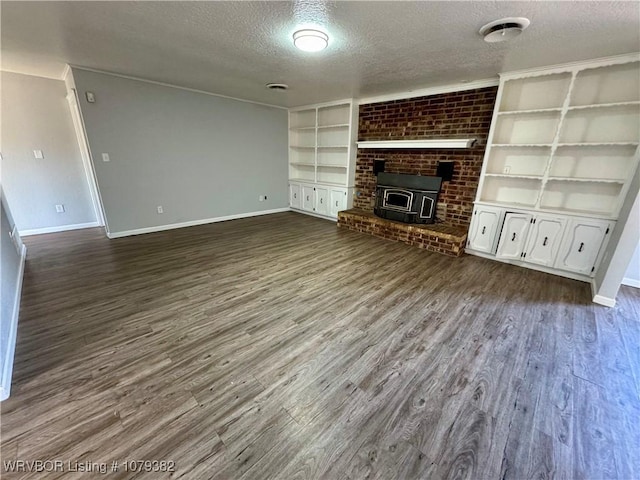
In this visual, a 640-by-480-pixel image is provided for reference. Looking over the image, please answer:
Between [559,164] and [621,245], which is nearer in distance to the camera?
[621,245]

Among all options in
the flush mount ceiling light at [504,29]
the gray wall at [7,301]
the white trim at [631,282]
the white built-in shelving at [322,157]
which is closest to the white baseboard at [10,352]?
the gray wall at [7,301]

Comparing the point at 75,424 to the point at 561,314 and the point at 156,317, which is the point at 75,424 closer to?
the point at 156,317

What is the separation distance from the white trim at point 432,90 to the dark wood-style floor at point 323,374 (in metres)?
2.58

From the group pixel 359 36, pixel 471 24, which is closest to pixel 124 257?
pixel 359 36

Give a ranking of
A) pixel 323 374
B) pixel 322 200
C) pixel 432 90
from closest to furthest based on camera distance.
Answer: pixel 323 374
pixel 432 90
pixel 322 200

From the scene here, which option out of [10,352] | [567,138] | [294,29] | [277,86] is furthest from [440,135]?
[10,352]

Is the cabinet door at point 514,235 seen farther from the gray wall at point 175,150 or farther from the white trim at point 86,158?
the white trim at point 86,158

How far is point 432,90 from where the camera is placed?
4.01 meters

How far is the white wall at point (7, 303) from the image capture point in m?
1.62

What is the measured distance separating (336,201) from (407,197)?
1629 mm

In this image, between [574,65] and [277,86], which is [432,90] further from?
[277,86]

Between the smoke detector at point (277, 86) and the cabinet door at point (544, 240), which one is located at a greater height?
the smoke detector at point (277, 86)

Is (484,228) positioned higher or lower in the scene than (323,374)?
higher

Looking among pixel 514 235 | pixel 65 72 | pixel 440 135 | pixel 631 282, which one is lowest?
pixel 631 282
